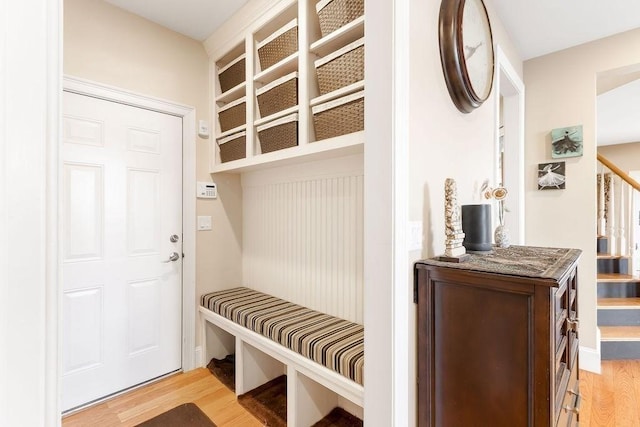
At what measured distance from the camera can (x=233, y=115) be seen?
2.27 metres

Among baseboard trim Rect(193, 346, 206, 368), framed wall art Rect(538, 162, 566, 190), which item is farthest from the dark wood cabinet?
baseboard trim Rect(193, 346, 206, 368)

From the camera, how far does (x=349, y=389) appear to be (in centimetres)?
137

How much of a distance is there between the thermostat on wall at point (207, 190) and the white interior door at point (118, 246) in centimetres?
15

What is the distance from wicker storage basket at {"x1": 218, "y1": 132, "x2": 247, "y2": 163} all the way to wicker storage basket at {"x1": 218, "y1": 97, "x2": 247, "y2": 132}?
9 centimetres

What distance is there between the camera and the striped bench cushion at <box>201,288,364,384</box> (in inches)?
56.4

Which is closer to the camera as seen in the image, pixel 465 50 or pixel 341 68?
pixel 465 50

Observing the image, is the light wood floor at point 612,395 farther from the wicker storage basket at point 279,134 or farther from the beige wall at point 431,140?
the wicker storage basket at point 279,134

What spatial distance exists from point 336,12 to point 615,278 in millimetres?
3551

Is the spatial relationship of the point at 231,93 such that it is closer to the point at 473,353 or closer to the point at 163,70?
the point at 163,70

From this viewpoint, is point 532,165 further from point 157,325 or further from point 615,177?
point 157,325

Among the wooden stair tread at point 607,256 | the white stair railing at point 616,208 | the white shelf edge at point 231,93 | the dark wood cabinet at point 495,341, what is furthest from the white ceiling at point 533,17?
the wooden stair tread at point 607,256

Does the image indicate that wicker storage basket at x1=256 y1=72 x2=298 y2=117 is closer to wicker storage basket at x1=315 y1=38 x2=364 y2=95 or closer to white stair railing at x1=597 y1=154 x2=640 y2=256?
wicker storage basket at x1=315 y1=38 x2=364 y2=95

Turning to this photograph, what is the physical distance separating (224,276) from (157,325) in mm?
584

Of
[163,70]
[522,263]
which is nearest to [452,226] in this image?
[522,263]
